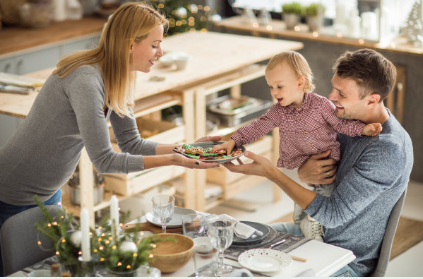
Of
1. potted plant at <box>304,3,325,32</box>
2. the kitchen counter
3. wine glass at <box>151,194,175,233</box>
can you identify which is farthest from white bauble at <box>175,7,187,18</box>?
wine glass at <box>151,194,175,233</box>

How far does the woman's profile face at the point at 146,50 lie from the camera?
2281 millimetres

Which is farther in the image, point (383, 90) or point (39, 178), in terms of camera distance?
point (39, 178)

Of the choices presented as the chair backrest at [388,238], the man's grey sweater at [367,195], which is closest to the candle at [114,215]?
the man's grey sweater at [367,195]

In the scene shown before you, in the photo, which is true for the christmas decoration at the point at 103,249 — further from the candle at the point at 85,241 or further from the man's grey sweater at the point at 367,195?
the man's grey sweater at the point at 367,195

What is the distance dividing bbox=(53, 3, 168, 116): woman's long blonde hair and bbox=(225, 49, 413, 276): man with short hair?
0.55 m

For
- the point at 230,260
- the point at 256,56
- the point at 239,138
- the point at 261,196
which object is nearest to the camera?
the point at 230,260

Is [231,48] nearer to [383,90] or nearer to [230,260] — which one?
[383,90]

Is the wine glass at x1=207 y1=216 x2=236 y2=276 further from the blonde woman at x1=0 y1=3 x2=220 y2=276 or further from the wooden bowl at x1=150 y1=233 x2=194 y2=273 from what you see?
the blonde woman at x1=0 y1=3 x2=220 y2=276

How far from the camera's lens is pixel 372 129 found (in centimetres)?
215

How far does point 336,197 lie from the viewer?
2162 mm

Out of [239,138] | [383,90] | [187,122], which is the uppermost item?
[383,90]

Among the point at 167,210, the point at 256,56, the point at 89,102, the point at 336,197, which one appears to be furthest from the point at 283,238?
the point at 256,56

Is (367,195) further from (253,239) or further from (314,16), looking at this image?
(314,16)

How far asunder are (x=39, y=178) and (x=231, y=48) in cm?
200
